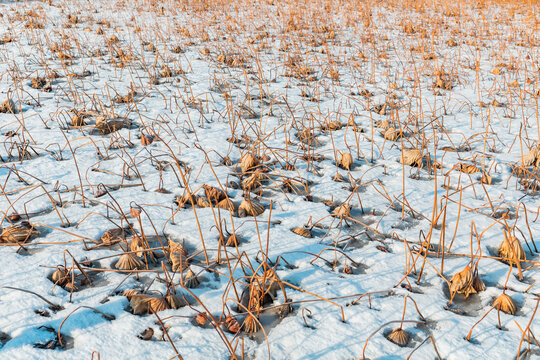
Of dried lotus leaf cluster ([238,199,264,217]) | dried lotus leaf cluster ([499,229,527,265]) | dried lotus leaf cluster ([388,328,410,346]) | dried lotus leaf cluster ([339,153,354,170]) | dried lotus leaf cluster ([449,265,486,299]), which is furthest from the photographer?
dried lotus leaf cluster ([339,153,354,170])

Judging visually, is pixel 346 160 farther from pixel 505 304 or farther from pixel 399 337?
pixel 399 337

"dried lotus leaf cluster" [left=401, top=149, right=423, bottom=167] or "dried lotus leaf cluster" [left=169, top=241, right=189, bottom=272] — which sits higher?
"dried lotus leaf cluster" [left=401, top=149, right=423, bottom=167]

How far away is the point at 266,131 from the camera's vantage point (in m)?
3.82

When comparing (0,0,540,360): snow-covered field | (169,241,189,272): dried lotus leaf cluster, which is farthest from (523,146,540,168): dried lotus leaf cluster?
(169,241,189,272): dried lotus leaf cluster

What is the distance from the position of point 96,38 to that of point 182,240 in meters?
5.69

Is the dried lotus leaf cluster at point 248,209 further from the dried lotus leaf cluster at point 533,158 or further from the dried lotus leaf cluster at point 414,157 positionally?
the dried lotus leaf cluster at point 533,158

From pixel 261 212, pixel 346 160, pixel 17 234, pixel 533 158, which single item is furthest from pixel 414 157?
pixel 17 234

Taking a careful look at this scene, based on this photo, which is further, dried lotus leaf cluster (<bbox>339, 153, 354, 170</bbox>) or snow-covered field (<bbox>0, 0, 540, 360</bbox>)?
dried lotus leaf cluster (<bbox>339, 153, 354, 170</bbox>)

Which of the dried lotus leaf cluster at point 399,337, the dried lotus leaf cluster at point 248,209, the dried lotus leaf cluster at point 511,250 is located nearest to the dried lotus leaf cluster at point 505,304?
the dried lotus leaf cluster at point 511,250

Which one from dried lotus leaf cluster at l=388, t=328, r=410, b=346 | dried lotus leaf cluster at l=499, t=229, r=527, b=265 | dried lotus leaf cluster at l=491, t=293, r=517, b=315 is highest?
dried lotus leaf cluster at l=499, t=229, r=527, b=265

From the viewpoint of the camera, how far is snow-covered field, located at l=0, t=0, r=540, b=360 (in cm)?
163

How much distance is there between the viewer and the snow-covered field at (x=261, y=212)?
163cm

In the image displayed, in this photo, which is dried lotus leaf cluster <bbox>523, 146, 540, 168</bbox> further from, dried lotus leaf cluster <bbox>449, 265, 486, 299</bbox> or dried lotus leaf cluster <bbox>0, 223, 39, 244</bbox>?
dried lotus leaf cluster <bbox>0, 223, 39, 244</bbox>

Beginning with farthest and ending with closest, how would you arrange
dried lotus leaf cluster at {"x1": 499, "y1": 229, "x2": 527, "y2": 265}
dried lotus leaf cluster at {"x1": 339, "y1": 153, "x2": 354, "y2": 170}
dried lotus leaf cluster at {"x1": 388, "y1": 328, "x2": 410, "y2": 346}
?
dried lotus leaf cluster at {"x1": 339, "y1": 153, "x2": 354, "y2": 170}, dried lotus leaf cluster at {"x1": 499, "y1": 229, "x2": 527, "y2": 265}, dried lotus leaf cluster at {"x1": 388, "y1": 328, "x2": 410, "y2": 346}
